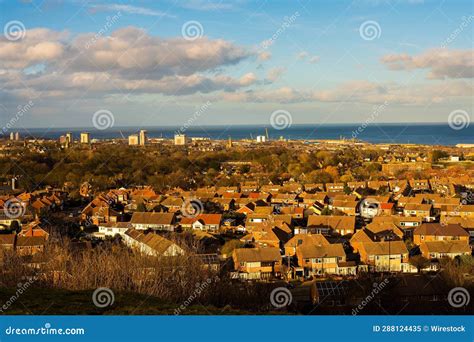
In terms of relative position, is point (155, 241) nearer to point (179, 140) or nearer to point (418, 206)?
point (418, 206)

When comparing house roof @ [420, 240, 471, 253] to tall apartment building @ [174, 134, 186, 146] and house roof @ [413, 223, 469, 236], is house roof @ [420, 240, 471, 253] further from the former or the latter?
tall apartment building @ [174, 134, 186, 146]

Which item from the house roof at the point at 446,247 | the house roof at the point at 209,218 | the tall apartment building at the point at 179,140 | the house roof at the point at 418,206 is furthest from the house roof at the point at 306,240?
the tall apartment building at the point at 179,140

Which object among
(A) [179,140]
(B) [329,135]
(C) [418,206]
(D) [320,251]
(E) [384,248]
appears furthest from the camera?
(B) [329,135]

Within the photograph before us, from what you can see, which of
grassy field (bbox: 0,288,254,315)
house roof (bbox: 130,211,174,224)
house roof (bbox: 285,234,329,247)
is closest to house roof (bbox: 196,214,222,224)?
house roof (bbox: 130,211,174,224)

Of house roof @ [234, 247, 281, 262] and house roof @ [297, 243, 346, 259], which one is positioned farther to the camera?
house roof @ [297, 243, 346, 259]

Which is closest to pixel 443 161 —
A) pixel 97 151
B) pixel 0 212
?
pixel 97 151

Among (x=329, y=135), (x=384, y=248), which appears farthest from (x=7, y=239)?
(x=329, y=135)
